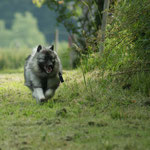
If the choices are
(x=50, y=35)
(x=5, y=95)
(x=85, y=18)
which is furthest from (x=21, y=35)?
(x=5, y=95)

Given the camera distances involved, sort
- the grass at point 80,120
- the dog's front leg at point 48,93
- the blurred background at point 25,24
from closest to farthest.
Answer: the grass at point 80,120 → the dog's front leg at point 48,93 → the blurred background at point 25,24

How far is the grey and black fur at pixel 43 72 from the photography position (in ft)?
21.1

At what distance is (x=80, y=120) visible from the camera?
475 cm

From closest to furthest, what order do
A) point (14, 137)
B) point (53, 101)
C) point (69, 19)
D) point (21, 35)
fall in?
point (14, 137) < point (53, 101) < point (69, 19) < point (21, 35)

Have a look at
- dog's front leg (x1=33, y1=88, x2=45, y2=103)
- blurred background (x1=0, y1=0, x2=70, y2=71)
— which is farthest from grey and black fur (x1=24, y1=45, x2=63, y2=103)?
blurred background (x1=0, y1=0, x2=70, y2=71)

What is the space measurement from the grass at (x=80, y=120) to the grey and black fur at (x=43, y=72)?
0.81 ft

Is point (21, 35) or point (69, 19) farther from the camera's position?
point (21, 35)

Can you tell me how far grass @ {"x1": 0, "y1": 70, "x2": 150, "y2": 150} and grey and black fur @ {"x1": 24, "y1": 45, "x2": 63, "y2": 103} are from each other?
25 cm

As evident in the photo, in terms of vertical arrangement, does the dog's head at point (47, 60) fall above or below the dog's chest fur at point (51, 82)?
above

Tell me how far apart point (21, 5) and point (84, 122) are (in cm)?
7690

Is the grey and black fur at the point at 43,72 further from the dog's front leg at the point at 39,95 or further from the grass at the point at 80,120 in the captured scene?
the grass at the point at 80,120

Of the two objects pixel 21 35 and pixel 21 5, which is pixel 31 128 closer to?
pixel 21 35

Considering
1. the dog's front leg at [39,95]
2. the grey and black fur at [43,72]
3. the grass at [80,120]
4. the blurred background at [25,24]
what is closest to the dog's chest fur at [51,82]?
the grey and black fur at [43,72]

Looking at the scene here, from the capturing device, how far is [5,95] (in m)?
7.50
